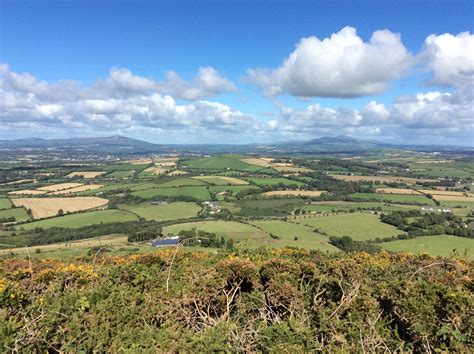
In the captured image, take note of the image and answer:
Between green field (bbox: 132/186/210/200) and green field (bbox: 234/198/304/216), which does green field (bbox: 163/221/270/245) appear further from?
green field (bbox: 132/186/210/200)

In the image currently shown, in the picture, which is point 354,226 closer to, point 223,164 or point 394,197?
point 394,197

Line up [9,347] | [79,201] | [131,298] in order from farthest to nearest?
[79,201] → [131,298] → [9,347]

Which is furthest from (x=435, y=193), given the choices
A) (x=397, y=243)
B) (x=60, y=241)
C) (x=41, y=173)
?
(x=41, y=173)

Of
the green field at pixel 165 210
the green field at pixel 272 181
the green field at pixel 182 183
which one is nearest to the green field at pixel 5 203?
the green field at pixel 165 210

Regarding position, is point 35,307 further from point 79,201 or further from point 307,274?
point 79,201

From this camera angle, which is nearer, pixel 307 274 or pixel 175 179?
pixel 307 274

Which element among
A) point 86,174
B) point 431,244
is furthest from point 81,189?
point 431,244

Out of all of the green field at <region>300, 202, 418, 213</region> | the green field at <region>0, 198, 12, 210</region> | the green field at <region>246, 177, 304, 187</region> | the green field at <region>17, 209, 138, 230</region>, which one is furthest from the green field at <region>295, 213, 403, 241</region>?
the green field at <region>0, 198, 12, 210</region>

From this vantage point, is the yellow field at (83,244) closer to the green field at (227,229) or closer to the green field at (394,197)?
the green field at (227,229)
